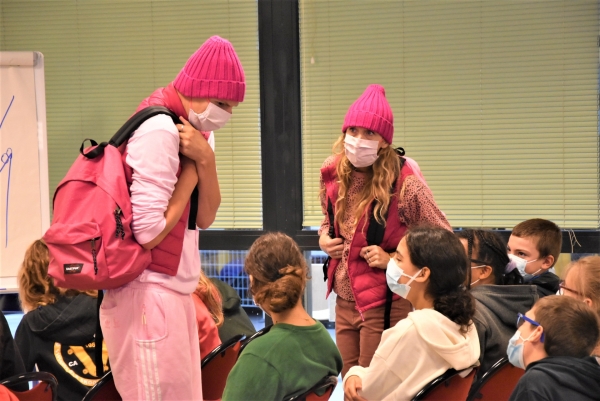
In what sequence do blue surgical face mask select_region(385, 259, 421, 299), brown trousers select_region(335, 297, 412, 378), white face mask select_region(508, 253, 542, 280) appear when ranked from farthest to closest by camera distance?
1. white face mask select_region(508, 253, 542, 280)
2. brown trousers select_region(335, 297, 412, 378)
3. blue surgical face mask select_region(385, 259, 421, 299)

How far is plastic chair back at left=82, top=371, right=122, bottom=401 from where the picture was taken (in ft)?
6.61

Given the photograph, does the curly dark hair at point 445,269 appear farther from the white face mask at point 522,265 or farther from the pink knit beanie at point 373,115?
the white face mask at point 522,265

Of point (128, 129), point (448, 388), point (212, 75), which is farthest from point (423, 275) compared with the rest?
point (128, 129)

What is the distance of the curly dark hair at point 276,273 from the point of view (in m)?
1.99

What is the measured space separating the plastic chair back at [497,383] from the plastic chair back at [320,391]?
53 centimetres

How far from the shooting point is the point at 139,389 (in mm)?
1844

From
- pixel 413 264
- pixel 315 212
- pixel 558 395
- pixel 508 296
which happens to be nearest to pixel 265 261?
pixel 413 264

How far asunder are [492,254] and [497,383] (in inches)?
27.8

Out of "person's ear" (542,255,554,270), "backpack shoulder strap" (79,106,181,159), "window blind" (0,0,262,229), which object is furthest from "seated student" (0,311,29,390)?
"person's ear" (542,255,554,270)

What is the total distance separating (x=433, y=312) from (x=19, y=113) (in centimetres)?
282

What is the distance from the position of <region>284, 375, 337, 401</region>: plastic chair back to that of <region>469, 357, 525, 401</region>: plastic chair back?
20.8 inches

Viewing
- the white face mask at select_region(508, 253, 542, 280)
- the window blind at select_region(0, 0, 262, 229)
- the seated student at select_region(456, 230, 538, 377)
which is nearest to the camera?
the seated student at select_region(456, 230, 538, 377)

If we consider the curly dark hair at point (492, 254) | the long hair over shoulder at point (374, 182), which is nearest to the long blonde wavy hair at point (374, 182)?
the long hair over shoulder at point (374, 182)

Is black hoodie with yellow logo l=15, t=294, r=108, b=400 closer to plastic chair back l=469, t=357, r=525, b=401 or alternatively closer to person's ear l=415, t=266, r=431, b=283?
person's ear l=415, t=266, r=431, b=283
